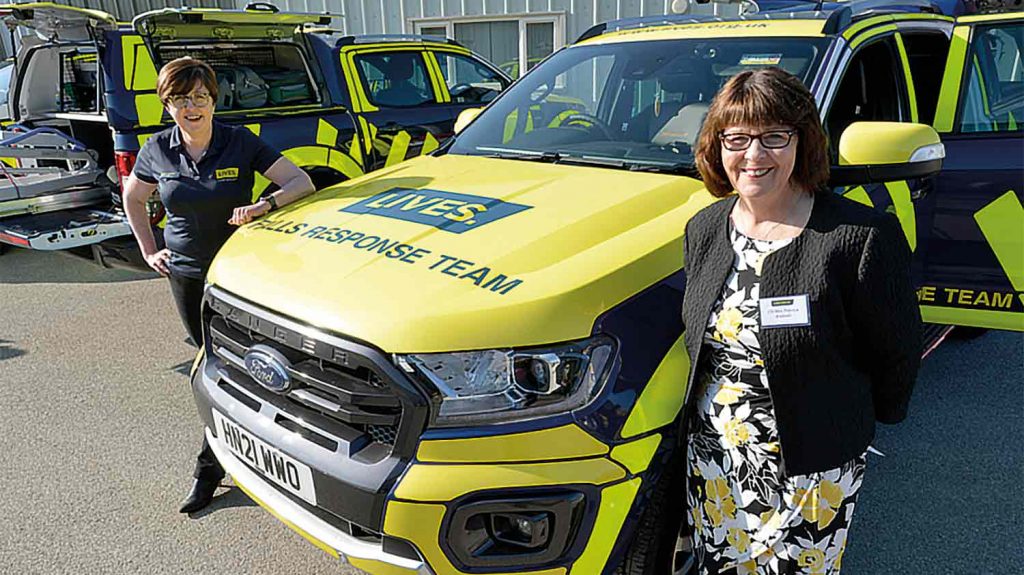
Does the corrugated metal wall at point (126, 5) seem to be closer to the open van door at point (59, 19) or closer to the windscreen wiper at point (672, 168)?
the open van door at point (59, 19)

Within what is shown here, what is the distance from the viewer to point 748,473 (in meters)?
1.79

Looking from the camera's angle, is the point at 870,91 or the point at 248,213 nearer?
the point at 248,213

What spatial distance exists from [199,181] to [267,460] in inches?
55.1

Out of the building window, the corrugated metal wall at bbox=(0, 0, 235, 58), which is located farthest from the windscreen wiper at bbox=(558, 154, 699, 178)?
the corrugated metal wall at bbox=(0, 0, 235, 58)

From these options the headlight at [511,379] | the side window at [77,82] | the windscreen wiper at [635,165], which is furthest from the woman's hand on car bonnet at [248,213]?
the side window at [77,82]

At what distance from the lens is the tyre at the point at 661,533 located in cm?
189

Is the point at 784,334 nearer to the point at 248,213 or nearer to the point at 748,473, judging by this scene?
the point at 748,473

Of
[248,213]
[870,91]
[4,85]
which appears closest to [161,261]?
[248,213]

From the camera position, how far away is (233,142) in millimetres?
3049

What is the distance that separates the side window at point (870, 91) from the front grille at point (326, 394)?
74.3 inches

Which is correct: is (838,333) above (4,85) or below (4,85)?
below

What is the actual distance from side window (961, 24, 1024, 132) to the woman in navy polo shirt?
Result: 290 cm

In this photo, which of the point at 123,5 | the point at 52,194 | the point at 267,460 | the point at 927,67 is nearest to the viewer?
the point at 267,460

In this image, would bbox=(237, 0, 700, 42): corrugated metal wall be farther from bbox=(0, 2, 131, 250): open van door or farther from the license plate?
the license plate
